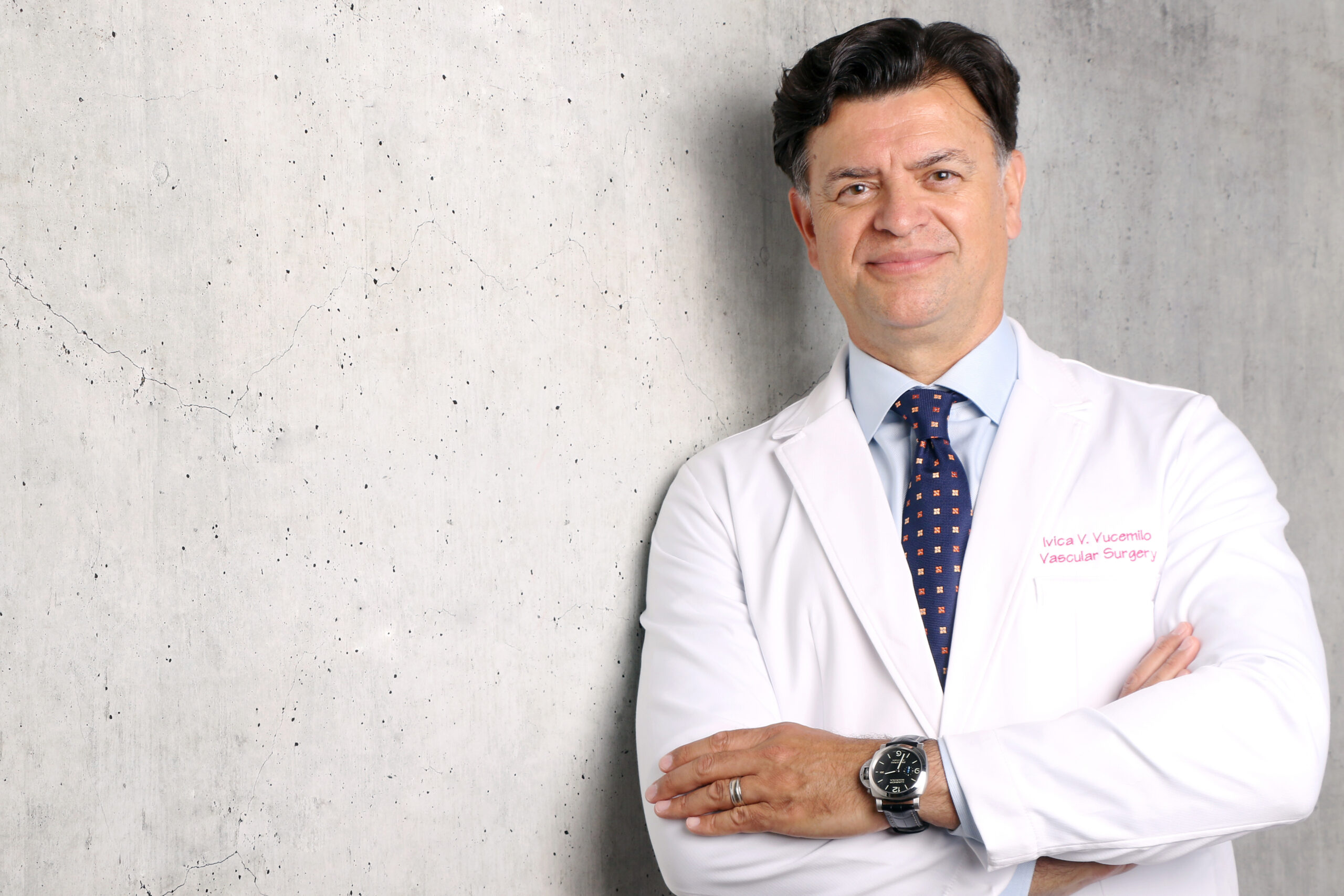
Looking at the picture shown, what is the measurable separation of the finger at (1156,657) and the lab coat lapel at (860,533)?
245mm

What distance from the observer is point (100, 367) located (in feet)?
3.99

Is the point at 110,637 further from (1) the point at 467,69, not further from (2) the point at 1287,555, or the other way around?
(2) the point at 1287,555

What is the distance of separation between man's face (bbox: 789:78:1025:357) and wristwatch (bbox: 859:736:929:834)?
2.14ft

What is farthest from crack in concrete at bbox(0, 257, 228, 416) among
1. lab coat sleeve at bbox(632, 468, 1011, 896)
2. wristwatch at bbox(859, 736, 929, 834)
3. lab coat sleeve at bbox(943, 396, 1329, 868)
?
lab coat sleeve at bbox(943, 396, 1329, 868)

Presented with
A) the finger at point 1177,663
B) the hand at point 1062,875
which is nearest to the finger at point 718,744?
the hand at point 1062,875

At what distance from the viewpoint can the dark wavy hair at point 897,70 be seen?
164 centimetres

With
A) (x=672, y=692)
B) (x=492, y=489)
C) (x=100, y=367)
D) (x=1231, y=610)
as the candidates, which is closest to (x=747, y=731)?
(x=672, y=692)

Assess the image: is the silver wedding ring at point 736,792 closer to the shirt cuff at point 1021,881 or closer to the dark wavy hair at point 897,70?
the shirt cuff at point 1021,881

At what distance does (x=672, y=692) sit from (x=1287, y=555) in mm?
867

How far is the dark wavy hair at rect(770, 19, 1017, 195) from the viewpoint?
1644mm

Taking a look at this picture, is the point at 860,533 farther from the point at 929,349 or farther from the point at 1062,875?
the point at 1062,875

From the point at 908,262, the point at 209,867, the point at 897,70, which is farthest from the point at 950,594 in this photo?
the point at 209,867

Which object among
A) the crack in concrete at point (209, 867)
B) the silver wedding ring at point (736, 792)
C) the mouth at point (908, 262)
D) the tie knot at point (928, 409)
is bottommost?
the crack in concrete at point (209, 867)

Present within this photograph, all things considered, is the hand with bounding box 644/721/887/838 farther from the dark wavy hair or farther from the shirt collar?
the dark wavy hair
